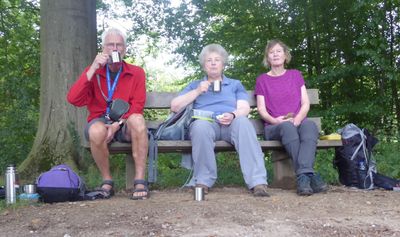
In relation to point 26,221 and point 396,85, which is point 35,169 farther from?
point 396,85

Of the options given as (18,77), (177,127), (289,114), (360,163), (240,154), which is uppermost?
(18,77)

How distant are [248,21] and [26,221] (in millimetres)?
7780

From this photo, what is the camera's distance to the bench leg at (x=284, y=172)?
17.0ft

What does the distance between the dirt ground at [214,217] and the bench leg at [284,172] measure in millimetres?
723

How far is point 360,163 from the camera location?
202 inches

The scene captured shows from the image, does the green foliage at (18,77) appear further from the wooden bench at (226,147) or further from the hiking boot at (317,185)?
the hiking boot at (317,185)

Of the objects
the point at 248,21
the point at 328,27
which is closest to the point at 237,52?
the point at 248,21

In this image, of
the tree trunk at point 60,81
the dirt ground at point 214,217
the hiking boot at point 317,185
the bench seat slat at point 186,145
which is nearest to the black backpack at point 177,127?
the bench seat slat at point 186,145

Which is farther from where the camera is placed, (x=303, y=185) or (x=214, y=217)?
(x=303, y=185)

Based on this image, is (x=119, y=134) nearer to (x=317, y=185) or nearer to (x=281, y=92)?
(x=281, y=92)

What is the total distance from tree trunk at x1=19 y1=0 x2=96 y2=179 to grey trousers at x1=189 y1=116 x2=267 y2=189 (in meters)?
2.27

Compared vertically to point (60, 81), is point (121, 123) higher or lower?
lower

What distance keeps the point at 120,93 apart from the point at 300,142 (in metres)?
1.80

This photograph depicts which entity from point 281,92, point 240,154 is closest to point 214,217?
point 240,154
